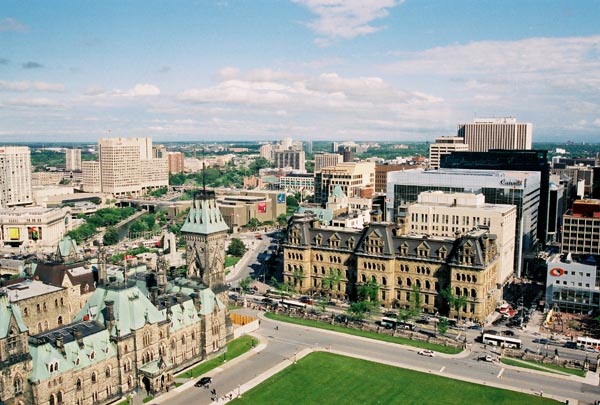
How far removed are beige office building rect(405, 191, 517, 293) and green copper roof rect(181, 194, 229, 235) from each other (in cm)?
7105

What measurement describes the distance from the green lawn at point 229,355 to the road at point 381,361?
8.98ft

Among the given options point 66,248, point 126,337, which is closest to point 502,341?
point 126,337

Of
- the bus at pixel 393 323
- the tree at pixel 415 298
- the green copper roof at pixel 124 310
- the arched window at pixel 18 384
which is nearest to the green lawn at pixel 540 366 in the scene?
the bus at pixel 393 323

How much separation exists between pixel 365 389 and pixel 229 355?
30.7 meters

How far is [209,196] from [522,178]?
370 ft

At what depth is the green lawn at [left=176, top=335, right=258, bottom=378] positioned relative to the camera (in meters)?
107

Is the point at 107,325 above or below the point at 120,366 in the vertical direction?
above

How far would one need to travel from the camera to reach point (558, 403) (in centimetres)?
9481

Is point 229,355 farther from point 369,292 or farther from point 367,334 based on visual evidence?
point 369,292

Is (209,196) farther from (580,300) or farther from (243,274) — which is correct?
(580,300)

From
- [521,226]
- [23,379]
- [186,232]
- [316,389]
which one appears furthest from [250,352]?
[521,226]

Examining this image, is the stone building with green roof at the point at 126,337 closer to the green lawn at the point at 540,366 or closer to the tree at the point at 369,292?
the tree at the point at 369,292

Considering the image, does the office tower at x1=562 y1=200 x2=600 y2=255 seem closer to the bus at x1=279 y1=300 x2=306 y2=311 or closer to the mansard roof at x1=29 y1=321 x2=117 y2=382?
the bus at x1=279 y1=300 x2=306 y2=311

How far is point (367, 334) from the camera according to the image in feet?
424
